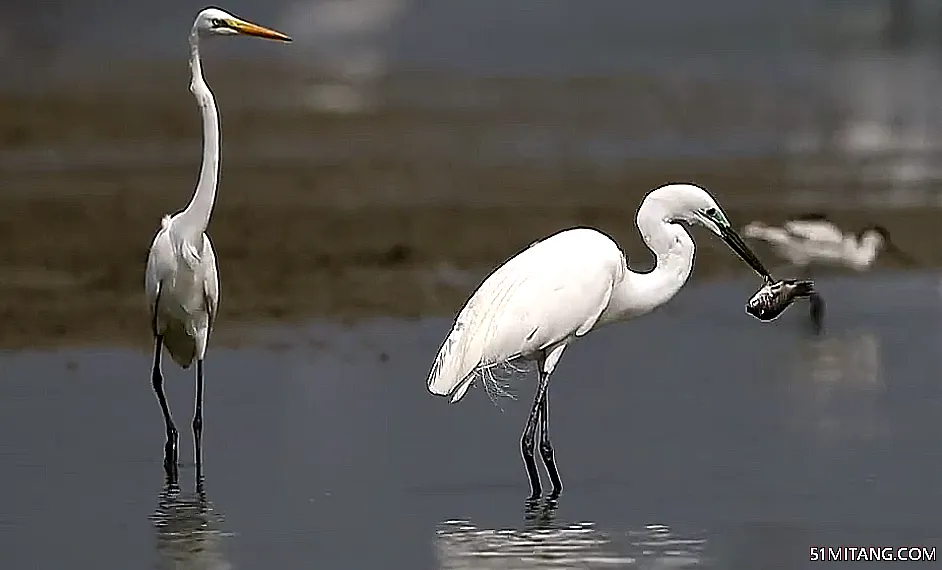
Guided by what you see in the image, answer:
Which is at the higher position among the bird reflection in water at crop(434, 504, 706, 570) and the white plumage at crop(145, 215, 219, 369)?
the white plumage at crop(145, 215, 219, 369)

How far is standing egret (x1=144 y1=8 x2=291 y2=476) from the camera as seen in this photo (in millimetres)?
9570

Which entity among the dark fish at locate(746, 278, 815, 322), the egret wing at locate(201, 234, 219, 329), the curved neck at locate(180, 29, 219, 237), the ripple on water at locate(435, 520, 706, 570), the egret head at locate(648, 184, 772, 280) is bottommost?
the ripple on water at locate(435, 520, 706, 570)

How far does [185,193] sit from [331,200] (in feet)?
5.91

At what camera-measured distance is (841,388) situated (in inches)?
444

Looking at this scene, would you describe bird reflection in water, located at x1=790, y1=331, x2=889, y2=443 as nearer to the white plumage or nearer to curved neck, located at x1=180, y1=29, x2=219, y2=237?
the white plumage

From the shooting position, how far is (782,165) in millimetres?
25828

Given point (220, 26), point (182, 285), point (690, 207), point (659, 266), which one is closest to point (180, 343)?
point (182, 285)

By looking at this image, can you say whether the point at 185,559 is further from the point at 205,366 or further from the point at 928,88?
the point at 928,88

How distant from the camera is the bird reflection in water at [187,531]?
24.8 feet

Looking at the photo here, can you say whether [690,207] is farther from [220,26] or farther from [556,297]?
[220,26]

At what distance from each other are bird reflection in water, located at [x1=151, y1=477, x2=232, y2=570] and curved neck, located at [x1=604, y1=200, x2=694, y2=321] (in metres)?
2.03

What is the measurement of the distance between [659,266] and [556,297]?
2.00 feet

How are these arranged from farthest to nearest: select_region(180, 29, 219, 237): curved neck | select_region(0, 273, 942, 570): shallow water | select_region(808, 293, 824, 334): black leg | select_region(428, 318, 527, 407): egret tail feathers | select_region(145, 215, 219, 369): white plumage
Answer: select_region(808, 293, 824, 334): black leg < select_region(145, 215, 219, 369): white plumage < select_region(180, 29, 219, 237): curved neck < select_region(428, 318, 527, 407): egret tail feathers < select_region(0, 273, 942, 570): shallow water

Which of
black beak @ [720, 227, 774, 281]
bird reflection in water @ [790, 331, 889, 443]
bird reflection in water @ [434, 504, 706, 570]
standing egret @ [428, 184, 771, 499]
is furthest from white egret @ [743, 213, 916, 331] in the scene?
bird reflection in water @ [434, 504, 706, 570]
